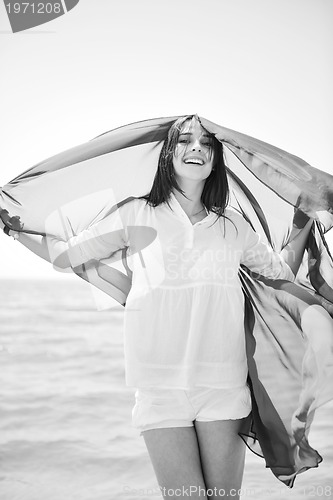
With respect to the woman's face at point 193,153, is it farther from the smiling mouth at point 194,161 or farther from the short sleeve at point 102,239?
the short sleeve at point 102,239

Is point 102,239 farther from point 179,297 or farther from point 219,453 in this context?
point 219,453

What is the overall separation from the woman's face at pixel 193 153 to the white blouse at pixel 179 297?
0.10 metres

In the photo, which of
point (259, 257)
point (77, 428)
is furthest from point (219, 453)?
point (77, 428)

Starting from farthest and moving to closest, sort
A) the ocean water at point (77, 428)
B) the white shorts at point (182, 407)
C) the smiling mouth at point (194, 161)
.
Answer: the ocean water at point (77, 428) < the smiling mouth at point (194, 161) < the white shorts at point (182, 407)

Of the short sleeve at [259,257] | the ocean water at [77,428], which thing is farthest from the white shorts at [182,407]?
the ocean water at [77,428]

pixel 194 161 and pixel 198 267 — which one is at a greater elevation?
pixel 194 161

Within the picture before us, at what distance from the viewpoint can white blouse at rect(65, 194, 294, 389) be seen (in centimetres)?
168

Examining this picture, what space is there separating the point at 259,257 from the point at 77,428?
3816 millimetres

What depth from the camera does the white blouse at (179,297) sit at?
168 cm

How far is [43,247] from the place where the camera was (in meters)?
1.85

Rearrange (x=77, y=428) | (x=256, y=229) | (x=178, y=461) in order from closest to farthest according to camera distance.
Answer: (x=178, y=461)
(x=256, y=229)
(x=77, y=428)

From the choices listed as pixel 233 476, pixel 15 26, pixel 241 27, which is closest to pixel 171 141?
pixel 233 476

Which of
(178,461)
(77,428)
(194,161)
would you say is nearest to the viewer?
(178,461)

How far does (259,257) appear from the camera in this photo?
1839 mm
